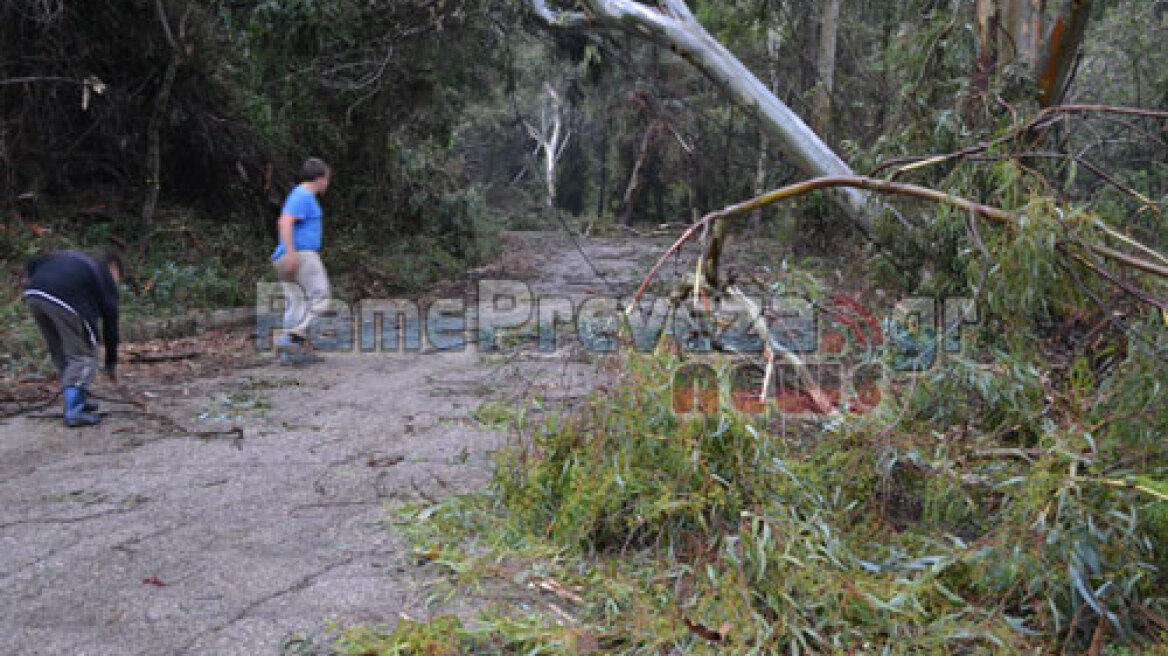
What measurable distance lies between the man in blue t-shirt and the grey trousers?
2198mm

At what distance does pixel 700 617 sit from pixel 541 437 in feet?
4.37

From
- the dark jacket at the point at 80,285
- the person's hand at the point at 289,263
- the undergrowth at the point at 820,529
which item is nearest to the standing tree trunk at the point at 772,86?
the person's hand at the point at 289,263

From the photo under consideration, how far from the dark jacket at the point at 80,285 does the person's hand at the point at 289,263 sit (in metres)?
2.03

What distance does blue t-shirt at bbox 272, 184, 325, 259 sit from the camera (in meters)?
7.94

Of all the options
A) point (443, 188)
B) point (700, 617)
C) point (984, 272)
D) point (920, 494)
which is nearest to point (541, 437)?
point (700, 617)

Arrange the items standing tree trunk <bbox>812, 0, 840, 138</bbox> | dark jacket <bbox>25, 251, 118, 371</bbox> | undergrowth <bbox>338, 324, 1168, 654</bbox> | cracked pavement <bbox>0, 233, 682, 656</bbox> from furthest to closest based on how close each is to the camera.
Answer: standing tree trunk <bbox>812, 0, 840, 138</bbox>, dark jacket <bbox>25, 251, 118, 371</bbox>, cracked pavement <bbox>0, 233, 682, 656</bbox>, undergrowth <bbox>338, 324, 1168, 654</bbox>

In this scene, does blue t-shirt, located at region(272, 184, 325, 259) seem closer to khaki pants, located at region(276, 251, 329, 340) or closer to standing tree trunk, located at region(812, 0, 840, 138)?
khaki pants, located at region(276, 251, 329, 340)

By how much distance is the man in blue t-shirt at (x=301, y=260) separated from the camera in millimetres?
7922

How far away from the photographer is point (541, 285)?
Result: 14961 mm

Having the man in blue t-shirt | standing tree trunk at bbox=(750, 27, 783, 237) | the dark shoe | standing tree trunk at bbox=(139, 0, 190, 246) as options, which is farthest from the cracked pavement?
standing tree trunk at bbox=(750, 27, 783, 237)

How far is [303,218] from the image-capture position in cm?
799

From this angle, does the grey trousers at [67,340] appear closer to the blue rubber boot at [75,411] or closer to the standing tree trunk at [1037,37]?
the blue rubber boot at [75,411]

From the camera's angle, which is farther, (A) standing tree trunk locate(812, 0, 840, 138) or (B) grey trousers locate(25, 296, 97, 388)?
(A) standing tree trunk locate(812, 0, 840, 138)

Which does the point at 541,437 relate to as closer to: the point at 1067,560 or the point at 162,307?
the point at 1067,560
